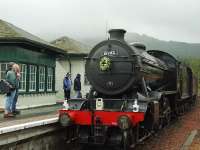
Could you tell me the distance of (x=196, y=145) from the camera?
35.9ft

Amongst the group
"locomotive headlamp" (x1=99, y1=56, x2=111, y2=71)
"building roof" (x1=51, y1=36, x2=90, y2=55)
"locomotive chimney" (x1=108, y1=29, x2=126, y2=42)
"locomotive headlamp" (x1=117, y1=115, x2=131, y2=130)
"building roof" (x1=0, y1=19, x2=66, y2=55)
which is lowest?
"locomotive headlamp" (x1=117, y1=115, x2=131, y2=130)

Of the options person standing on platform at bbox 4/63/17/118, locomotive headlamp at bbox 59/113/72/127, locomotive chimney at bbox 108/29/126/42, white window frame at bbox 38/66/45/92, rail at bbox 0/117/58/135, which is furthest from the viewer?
white window frame at bbox 38/66/45/92

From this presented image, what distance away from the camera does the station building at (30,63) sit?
1684 centimetres

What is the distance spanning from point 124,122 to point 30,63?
9836 millimetres

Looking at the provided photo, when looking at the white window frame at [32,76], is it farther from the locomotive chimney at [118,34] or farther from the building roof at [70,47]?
the locomotive chimney at [118,34]

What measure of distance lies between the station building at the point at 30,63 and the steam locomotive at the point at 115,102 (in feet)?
20.9

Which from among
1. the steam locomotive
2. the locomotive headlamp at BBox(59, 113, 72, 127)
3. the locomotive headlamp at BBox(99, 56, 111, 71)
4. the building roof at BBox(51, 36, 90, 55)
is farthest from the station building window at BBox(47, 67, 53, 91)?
the locomotive headlamp at BBox(59, 113, 72, 127)

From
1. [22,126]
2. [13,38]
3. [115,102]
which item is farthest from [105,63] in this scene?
[13,38]

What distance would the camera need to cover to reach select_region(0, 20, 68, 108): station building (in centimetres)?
1684

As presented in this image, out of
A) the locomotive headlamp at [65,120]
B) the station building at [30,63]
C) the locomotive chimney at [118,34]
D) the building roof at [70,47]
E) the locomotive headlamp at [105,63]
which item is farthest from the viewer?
the building roof at [70,47]

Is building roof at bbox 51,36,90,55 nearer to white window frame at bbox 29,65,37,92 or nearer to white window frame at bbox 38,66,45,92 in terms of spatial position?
white window frame at bbox 38,66,45,92

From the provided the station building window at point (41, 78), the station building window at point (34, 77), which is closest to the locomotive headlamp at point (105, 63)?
the station building window at point (34, 77)

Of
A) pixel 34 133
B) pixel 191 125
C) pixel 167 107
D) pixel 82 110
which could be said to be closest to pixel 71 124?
pixel 82 110

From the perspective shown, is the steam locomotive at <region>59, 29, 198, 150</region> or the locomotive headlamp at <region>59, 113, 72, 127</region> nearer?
the steam locomotive at <region>59, 29, 198, 150</region>
